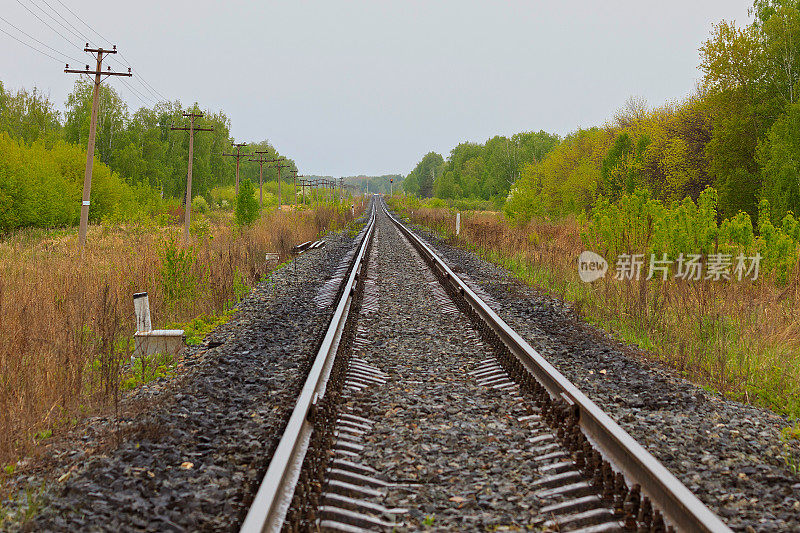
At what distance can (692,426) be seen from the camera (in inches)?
168

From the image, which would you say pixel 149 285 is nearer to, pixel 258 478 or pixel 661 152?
pixel 258 478

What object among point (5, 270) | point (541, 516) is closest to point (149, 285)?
point (5, 270)

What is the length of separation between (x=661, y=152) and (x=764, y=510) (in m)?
33.5

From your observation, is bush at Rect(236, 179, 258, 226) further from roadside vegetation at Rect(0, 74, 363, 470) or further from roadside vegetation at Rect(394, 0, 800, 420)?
roadside vegetation at Rect(394, 0, 800, 420)

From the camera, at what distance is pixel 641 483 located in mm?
3166

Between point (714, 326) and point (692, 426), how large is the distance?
290 cm

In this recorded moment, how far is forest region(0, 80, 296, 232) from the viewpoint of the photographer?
30.3 meters

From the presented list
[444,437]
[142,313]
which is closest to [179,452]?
[444,437]

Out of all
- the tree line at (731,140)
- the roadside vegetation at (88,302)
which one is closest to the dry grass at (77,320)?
the roadside vegetation at (88,302)

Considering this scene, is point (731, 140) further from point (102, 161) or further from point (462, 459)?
point (102, 161)

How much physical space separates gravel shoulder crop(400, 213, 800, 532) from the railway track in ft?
1.29

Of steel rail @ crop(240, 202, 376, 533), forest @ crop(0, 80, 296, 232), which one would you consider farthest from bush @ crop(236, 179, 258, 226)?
steel rail @ crop(240, 202, 376, 533)

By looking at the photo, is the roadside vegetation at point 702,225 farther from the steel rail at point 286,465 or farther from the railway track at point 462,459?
the steel rail at point 286,465

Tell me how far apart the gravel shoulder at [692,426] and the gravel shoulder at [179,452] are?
2552mm
